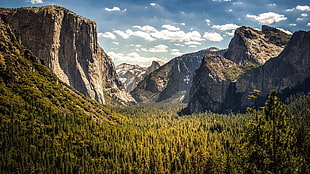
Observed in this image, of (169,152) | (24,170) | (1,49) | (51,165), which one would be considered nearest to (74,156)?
(51,165)

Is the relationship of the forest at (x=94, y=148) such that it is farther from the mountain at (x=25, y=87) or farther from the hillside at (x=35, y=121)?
the mountain at (x=25, y=87)

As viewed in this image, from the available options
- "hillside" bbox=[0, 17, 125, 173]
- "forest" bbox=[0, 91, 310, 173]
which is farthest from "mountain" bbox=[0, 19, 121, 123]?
"forest" bbox=[0, 91, 310, 173]

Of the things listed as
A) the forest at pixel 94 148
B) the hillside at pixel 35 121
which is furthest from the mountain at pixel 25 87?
the forest at pixel 94 148

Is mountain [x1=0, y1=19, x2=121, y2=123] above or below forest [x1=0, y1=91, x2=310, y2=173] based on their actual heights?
above

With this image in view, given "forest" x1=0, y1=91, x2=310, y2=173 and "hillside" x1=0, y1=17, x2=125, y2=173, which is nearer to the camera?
"forest" x1=0, y1=91, x2=310, y2=173

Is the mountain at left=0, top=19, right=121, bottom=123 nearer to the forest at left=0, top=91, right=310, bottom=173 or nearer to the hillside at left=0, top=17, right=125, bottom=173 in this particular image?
the hillside at left=0, top=17, right=125, bottom=173

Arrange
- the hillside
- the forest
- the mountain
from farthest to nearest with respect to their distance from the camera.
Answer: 1. the mountain
2. the hillside
3. the forest

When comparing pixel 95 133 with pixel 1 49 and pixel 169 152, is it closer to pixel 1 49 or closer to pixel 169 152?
pixel 169 152

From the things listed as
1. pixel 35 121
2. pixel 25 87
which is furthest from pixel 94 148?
pixel 25 87

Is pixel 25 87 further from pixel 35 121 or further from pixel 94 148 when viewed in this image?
pixel 94 148

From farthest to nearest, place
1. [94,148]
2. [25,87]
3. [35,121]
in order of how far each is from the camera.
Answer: [25,87], [94,148], [35,121]

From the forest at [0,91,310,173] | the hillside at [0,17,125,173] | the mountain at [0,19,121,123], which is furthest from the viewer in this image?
the mountain at [0,19,121,123]
